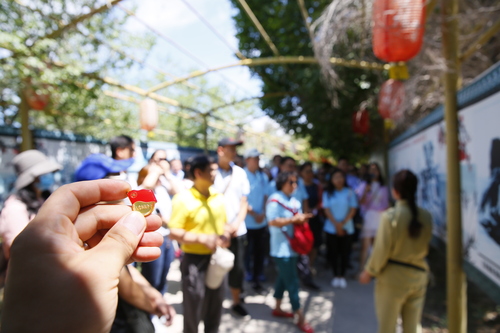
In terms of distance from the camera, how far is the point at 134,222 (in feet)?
2.74

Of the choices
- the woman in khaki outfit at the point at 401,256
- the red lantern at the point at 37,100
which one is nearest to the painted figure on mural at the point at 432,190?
the woman in khaki outfit at the point at 401,256

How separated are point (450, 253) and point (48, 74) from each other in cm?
443

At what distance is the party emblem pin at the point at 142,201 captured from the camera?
0.89 metres

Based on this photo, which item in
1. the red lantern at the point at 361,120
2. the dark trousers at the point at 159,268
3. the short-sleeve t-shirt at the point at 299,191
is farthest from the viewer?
the red lantern at the point at 361,120

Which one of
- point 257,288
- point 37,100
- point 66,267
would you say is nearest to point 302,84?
point 257,288

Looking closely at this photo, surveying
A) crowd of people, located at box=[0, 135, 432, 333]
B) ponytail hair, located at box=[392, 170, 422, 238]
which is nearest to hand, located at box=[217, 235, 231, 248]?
crowd of people, located at box=[0, 135, 432, 333]

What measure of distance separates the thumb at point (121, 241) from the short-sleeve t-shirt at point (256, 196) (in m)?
3.25

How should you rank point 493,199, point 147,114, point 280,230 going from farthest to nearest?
point 147,114 < point 280,230 < point 493,199

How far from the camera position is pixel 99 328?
0.69 meters

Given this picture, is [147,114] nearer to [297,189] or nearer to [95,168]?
[297,189]

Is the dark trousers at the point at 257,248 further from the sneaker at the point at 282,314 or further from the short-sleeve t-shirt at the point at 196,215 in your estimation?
the short-sleeve t-shirt at the point at 196,215

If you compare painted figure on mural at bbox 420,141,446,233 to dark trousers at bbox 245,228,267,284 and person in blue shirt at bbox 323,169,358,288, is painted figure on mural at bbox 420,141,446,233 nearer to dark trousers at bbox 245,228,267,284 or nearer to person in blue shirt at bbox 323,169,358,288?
person in blue shirt at bbox 323,169,358,288

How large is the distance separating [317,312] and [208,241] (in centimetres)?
197

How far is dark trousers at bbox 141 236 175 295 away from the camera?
2.92m
